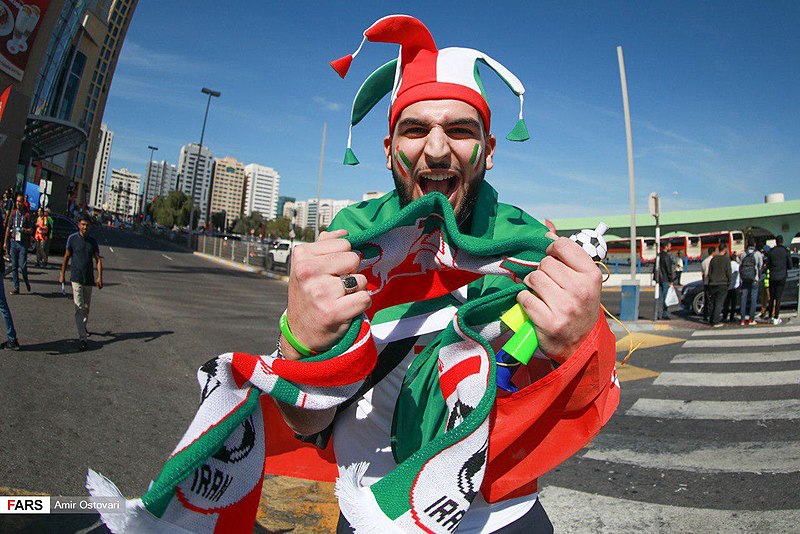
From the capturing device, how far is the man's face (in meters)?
1.31

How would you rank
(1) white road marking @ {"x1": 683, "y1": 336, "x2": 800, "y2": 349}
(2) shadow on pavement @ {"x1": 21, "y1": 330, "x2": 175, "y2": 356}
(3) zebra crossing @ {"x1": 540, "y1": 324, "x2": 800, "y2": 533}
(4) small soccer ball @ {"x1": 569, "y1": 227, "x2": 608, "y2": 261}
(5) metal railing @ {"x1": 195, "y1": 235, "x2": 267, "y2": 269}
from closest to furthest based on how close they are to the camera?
(4) small soccer ball @ {"x1": 569, "y1": 227, "x2": 608, "y2": 261} → (3) zebra crossing @ {"x1": 540, "y1": 324, "x2": 800, "y2": 533} → (2) shadow on pavement @ {"x1": 21, "y1": 330, "x2": 175, "y2": 356} → (1) white road marking @ {"x1": 683, "y1": 336, "x2": 800, "y2": 349} → (5) metal railing @ {"x1": 195, "y1": 235, "x2": 267, "y2": 269}

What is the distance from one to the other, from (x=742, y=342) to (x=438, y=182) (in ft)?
31.2

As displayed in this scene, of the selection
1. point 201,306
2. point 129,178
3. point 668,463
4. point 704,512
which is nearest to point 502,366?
point 704,512

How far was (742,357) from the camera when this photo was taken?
24.1ft

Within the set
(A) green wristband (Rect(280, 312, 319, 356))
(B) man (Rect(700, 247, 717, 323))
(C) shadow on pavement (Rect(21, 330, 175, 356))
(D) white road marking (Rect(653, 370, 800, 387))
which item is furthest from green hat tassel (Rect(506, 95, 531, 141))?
(B) man (Rect(700, 247, 717, 323))

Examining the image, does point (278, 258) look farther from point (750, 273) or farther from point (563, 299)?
point (563, 299)

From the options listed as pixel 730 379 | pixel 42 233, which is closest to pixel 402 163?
pixel 730 379

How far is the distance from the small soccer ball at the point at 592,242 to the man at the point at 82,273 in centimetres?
735

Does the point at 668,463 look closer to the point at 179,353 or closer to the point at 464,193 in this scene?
the point at 464,193

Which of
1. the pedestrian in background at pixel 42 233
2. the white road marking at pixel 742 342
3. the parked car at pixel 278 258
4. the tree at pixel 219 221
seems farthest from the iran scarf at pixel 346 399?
the tree at pixel 219 221

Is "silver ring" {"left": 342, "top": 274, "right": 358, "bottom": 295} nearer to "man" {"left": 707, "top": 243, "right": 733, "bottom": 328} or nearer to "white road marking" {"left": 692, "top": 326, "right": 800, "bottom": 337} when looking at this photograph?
"white road marking" {"left": 692, "top": 326, "right": 800, "bottom": 337}

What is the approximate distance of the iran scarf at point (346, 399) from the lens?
0.83 meters

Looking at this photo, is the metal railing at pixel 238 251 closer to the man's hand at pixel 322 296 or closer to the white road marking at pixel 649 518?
the white road marking at pixel 649 518

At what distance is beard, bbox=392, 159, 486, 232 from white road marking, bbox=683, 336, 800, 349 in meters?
8.72
